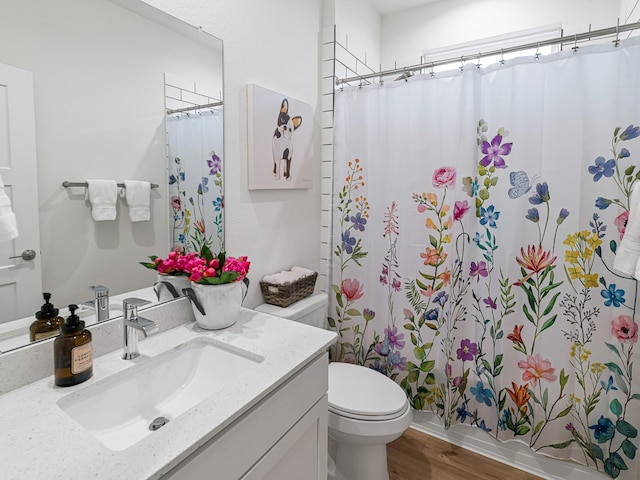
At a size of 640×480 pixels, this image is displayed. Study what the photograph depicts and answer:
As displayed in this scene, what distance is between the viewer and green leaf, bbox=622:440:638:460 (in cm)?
155

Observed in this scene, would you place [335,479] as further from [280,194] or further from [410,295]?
[280,194]

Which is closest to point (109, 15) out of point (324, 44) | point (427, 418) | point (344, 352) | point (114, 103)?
point (114, 103)

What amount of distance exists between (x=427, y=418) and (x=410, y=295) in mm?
707

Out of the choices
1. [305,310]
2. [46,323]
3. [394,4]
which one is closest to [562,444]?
[305,310]

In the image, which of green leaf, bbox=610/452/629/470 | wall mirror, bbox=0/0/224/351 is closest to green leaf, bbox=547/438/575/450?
green leaf, bbox=610/452/629/470

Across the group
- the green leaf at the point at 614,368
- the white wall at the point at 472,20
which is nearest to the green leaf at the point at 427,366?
the green leaf at the point at 614,368

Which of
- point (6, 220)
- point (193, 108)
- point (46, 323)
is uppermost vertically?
point (193, 108)

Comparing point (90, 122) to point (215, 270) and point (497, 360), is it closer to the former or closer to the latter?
point (215, 270)

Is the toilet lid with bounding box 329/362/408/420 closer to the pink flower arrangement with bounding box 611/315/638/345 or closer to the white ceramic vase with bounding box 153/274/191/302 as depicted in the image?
the white ceramic vase with bounding box 153/274/191/302

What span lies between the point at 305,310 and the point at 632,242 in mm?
1329

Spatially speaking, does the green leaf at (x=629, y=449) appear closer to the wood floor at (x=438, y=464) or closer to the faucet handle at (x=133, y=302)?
the wood floor at (x=438, y=464)

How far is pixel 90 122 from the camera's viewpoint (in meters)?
1.04

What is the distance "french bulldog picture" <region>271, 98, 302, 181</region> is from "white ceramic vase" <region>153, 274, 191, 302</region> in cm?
69

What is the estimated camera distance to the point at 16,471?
639 millimetres
